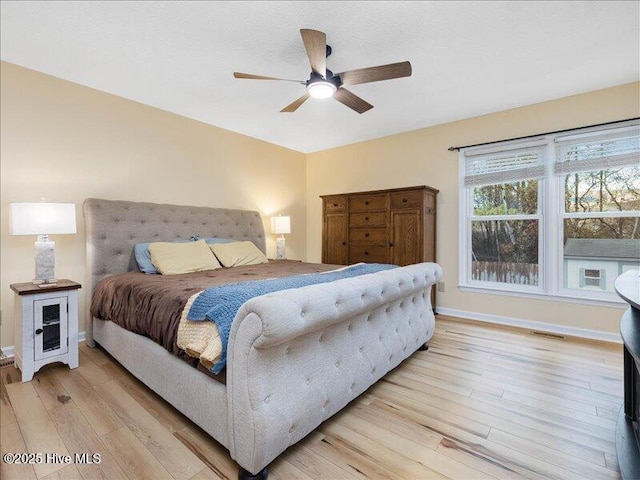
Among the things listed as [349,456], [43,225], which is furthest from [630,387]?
[43,225]

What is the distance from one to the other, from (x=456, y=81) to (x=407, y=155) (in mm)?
1465

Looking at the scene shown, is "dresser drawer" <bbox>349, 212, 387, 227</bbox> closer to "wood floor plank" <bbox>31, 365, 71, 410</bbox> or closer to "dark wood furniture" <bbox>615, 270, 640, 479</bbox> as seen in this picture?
"dark wood furniture" <bbox>615, 270, 640, 479</bbox>

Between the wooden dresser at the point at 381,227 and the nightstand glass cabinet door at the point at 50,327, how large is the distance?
3.12 metres

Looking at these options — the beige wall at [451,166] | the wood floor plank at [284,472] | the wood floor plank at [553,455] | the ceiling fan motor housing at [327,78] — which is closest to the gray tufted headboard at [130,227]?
the beige wall at [451,166]

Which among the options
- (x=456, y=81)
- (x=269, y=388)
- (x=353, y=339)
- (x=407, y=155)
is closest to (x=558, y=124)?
(x=456, y=81)

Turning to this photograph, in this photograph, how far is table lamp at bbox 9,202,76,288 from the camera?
7.36ft

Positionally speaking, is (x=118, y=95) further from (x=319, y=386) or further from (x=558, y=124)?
(x=558, y=124)

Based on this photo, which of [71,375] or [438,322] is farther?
[438,322]

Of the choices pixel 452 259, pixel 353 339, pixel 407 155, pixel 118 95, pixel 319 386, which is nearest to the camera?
pixel 319 386

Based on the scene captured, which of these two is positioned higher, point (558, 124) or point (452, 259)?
point (558, 124)

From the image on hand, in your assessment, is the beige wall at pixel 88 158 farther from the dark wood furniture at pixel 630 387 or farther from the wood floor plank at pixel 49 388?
the dark wood furniture at pixel 630 387

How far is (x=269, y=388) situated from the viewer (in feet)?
4.33

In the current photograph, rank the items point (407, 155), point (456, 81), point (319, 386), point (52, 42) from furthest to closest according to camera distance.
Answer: point (407, 155), point (456, 81), point (52, 42), point (319, 386)

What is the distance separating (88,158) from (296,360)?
295 centimetres
